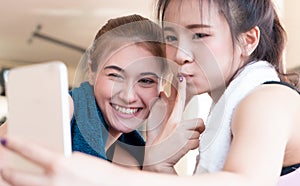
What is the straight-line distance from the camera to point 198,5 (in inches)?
16.6

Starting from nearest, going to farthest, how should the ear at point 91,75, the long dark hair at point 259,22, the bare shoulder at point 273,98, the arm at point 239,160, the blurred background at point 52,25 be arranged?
the arm at point 239,160
the bare shoulder at point 273,98
the long dark hair at point 259,22
the ear at point 91,75
the blurred background at point 52,25

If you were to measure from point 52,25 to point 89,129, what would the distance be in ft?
6.93

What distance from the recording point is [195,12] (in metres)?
0.42

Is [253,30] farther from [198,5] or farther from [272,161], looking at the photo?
[272,161]

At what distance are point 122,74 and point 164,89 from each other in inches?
2.1

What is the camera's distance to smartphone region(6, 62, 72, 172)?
0.84 ft

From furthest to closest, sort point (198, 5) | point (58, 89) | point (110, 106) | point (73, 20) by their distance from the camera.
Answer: point (73, 20) → point (110, 106) → point (198, 5) → point (58, 89)

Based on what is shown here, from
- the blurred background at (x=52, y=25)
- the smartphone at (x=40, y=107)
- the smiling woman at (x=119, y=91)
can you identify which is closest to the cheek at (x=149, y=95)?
the smiling woman at (x=119, y=91)

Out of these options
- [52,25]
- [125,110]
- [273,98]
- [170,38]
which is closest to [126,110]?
[125,110]

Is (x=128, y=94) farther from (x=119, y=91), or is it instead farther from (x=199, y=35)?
(x=199, y=35)

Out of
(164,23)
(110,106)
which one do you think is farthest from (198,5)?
(110,106)

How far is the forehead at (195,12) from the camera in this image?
1.36ft

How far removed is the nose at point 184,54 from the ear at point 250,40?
0.06 meters

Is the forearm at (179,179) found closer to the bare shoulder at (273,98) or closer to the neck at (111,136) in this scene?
the bare shoulder at (273,98)
